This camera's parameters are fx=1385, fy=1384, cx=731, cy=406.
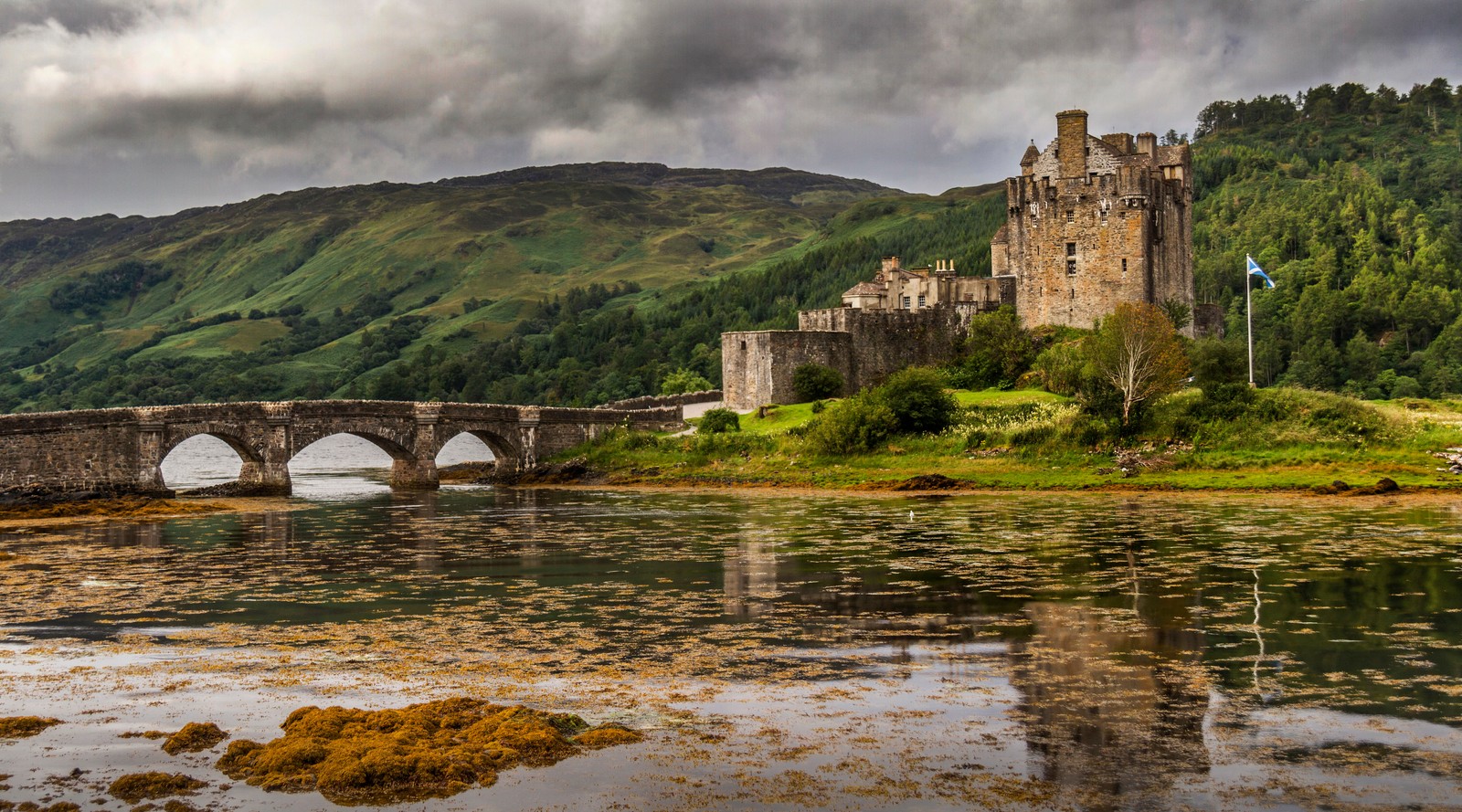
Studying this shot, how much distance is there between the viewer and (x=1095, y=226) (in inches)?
2416

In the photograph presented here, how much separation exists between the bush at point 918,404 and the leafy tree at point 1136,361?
615 cm

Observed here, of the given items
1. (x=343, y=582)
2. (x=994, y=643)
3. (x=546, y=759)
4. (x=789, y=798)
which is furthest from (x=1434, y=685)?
(x=343, y=582)

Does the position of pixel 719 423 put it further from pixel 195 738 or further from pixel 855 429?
pixel 195 738

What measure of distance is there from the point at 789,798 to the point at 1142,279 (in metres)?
52.1

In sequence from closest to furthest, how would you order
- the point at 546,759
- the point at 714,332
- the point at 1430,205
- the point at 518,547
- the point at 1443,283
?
the point at 546,759, the point at 518,547, the point at 1443,283, the point at 1430,205, the point at 714,332

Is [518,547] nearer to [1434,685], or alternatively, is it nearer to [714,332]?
[1434,685]

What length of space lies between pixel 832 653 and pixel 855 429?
3514 centimetres

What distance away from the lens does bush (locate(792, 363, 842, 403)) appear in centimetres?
6216

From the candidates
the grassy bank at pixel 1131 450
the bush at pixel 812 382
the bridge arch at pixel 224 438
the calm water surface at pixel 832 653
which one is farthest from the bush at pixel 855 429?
the bridge arch at pixel 224 438

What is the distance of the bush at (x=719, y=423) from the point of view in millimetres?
59344

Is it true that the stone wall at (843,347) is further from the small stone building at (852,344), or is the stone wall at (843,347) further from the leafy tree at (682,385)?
the leafy tree at (682,385)

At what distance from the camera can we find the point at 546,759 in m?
13.4

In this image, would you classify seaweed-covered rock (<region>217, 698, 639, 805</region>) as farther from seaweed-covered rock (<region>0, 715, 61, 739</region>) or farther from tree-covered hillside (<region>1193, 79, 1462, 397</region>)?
tree-covered hillside (<region>1193, 79, 1462, 397</region>)

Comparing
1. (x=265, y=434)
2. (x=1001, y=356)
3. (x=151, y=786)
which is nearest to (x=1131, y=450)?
(x=1001, y=356)
